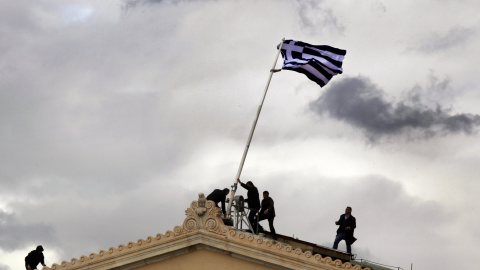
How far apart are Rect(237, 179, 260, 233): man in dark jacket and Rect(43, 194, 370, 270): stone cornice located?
3.19 meters

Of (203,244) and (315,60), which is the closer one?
(203,244)

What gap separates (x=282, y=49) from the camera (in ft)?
201

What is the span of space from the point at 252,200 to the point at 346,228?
3719mm

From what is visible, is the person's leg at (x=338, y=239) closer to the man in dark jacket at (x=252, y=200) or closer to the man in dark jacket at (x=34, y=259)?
the man in dark jacket at (x=252, y=200)

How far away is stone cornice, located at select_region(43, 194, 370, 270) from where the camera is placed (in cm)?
4969

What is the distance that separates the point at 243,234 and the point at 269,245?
0.98m

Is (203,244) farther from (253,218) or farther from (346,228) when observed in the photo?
(346,228)

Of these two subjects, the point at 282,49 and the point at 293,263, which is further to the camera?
Result: the point at 282,49

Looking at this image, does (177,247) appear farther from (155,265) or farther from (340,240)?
(340,240)

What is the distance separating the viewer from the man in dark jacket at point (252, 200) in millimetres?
54688

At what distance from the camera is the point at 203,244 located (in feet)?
166

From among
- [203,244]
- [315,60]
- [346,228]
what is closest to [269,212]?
[346,228]

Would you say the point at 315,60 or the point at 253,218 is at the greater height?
the point at 315,60

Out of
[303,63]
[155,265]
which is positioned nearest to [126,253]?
[155,265]
